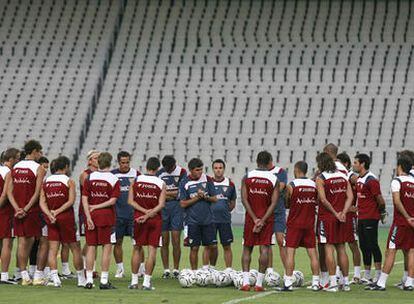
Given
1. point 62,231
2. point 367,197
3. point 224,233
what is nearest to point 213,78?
point 224,233

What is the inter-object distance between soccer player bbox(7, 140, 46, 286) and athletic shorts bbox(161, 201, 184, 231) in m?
2.58

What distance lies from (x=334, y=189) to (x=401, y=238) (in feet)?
3.67

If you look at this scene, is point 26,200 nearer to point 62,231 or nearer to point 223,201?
point 62,231

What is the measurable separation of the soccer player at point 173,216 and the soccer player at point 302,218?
2.92 metres

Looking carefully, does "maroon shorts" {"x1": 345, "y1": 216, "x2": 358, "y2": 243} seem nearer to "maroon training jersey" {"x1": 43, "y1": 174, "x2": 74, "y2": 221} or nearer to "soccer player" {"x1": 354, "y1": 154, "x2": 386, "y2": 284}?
"soccer player" {"x1": 354, "y1": 154, "x2": 386, "y2": 284}

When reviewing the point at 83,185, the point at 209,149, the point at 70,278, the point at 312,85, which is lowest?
the point at 70,278

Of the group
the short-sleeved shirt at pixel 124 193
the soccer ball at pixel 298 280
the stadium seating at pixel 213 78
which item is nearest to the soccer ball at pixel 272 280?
the soccer ball at pixel 298 280

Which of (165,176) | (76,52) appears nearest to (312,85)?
(76,52)

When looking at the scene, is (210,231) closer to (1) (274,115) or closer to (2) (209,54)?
(1) (274,115)

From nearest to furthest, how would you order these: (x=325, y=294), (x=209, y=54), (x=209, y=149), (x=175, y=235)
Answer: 1. (x=325, y=294)
2. (x=175, y=235)
3. (x=209, y=149)
4. (x=209, y=54)

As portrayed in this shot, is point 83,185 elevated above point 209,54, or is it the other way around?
point 209,54

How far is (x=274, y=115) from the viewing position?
4003 centimetres

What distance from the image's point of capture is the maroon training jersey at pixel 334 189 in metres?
17.5

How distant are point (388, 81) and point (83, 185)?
24.3m
